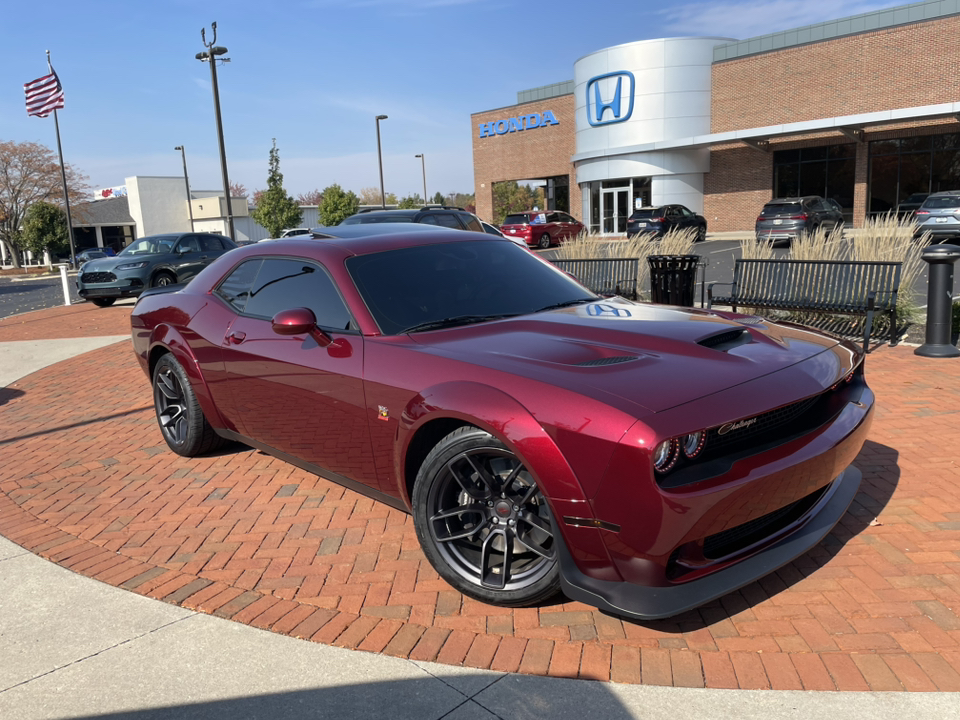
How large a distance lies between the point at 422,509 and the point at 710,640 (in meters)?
1.25

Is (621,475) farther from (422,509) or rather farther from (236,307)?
(236,307)

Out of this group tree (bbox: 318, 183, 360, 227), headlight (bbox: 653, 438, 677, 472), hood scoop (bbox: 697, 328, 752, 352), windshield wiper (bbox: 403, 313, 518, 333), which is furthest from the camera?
tree (bbox: 318, 183, 360, 227)

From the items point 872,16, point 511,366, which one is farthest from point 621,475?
point 872,16

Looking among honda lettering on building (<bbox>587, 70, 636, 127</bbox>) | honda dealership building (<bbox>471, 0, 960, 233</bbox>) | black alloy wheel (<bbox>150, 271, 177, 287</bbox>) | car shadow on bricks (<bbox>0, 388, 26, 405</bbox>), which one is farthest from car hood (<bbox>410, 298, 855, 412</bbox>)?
honda lettering on building (<bbox>587, 70, 636, 127</bbox>)

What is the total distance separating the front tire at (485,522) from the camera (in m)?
2.94

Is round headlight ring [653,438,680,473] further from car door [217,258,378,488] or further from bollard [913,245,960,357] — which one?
bollard [913,245,960,357]

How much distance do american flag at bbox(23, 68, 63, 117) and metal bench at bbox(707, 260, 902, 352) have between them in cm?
3096

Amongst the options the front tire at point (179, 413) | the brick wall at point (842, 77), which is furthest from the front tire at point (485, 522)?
the brick wall at point (842, 77)

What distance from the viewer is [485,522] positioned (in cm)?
307

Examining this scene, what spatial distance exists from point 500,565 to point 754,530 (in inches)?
40.2

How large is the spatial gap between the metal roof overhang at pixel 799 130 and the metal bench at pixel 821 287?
22.4 m

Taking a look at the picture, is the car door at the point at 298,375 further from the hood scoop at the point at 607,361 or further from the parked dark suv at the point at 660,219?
the parked dark suv at the point at 660,219

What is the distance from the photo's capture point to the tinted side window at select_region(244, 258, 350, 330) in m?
3.90

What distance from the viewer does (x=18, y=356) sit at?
10.5 metres
